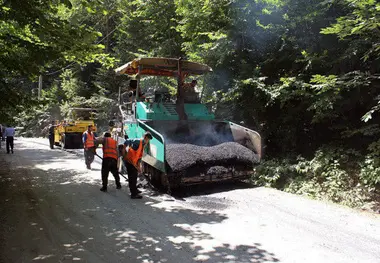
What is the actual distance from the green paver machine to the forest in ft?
3.72

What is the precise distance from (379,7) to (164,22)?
12405 millimetres

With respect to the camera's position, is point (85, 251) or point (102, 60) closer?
point (85, 251)

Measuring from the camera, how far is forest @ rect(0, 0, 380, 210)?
20.8ft

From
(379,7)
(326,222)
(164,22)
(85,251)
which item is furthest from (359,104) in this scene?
(164,22)

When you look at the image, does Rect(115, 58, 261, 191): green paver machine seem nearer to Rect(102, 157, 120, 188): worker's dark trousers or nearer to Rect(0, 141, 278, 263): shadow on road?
Rect(0, 141, 278, 263): shadow on road

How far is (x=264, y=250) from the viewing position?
3934mm

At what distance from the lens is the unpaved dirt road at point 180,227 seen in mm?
3820

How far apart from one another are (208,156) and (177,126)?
1.42 m

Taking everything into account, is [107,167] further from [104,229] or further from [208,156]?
[104,229]

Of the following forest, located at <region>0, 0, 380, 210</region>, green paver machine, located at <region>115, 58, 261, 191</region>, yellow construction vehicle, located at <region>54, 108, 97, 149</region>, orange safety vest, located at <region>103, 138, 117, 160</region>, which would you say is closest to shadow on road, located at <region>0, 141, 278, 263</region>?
green paver machine, located at <region>115, 58, 261, 191</region>

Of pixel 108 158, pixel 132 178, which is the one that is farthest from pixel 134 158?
pixel 108 158

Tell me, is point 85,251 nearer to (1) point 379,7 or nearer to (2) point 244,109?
(1) point 379,7

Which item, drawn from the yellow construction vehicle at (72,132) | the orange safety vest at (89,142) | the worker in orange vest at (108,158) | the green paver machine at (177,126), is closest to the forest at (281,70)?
the green paver machine at (177,126)

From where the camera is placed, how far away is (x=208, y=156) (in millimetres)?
6859
